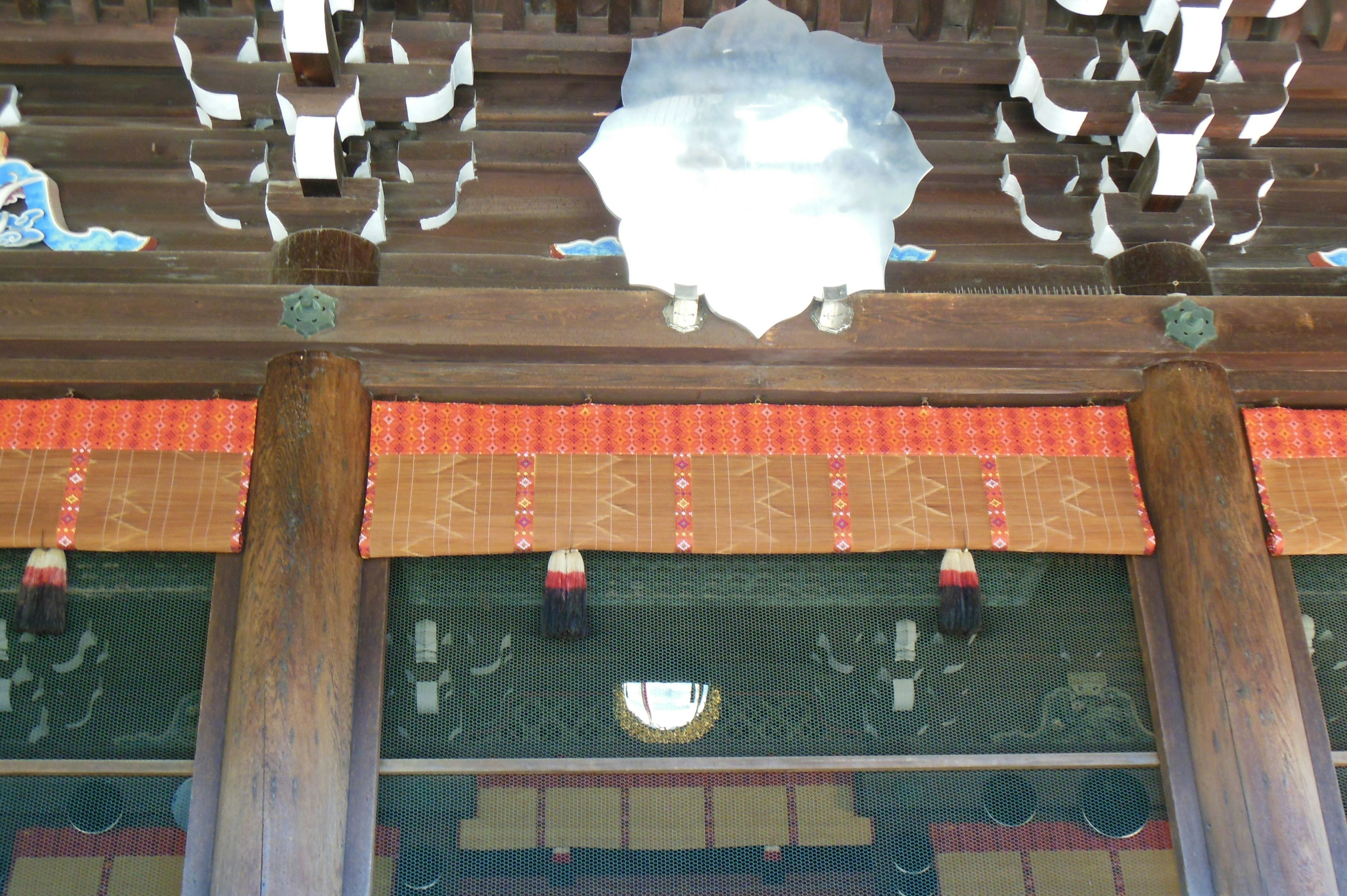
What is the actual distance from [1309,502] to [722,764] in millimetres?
2062

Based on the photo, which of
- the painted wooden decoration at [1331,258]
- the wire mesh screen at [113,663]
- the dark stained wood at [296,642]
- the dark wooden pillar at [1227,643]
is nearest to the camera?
the dark stained wood at [296,642]

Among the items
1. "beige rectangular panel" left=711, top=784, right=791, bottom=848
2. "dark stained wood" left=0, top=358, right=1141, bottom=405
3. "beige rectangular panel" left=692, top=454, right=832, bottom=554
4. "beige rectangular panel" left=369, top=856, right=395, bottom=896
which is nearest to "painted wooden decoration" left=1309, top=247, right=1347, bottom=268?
"dark stained wood" left=0, top=358, right=1141, bottom=405

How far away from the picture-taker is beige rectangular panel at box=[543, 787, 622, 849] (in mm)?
3637

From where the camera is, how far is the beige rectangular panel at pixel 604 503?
3.93m

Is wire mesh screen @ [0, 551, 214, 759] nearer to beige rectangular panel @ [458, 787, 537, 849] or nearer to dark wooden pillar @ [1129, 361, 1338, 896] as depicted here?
beige rectangular panel @ [458, 787, 537, 849]

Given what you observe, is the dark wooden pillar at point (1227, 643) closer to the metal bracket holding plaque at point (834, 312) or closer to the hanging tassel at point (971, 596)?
the hanging tassel at point (971, 596)

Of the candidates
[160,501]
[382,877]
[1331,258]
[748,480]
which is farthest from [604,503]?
[1331,258]

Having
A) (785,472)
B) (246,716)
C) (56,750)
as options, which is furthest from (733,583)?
(56,750)

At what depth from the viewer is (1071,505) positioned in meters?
4.04

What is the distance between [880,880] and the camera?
11.9ft

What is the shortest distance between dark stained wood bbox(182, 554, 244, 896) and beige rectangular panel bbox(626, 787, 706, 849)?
1.17 meters

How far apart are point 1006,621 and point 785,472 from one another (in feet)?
2.81

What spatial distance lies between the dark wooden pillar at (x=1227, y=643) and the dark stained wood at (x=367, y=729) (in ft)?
7.89

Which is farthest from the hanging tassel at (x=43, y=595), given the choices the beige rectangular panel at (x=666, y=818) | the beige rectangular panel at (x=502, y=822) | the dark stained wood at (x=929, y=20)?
the dark stained wood at (x=929, y=20)
